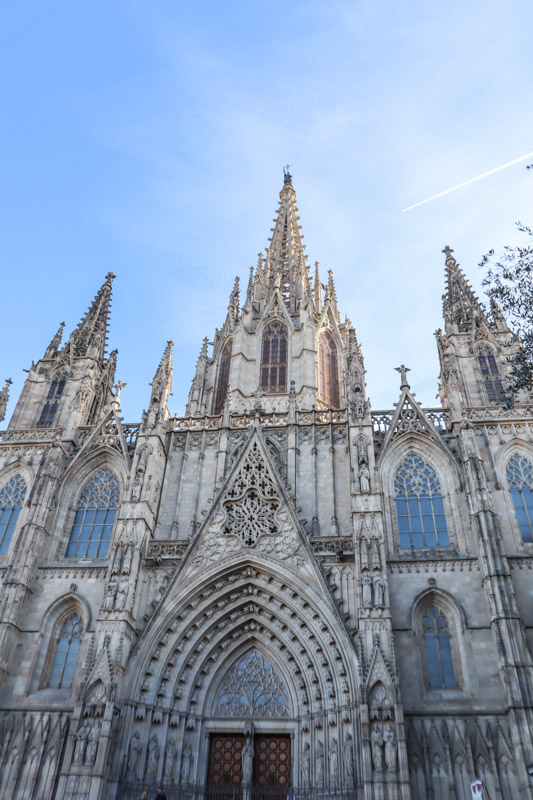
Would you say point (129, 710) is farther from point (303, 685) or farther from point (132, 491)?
point (132, 491)

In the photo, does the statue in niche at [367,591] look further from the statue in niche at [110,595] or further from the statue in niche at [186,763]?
the statue in niche at [110,595]

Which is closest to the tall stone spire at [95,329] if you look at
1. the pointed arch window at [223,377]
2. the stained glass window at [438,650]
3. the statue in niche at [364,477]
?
the pointed arch window at [223,377]

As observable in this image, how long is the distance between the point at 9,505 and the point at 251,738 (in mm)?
13157

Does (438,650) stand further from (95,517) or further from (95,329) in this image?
(95,329)

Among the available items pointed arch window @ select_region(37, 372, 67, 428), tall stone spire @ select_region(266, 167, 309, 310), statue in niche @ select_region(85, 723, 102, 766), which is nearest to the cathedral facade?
statue in niche @ select_region(85, 723, 102, 766)

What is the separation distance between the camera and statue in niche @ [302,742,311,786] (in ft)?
53.6

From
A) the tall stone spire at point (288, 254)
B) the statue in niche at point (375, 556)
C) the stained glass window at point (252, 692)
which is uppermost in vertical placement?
the tall stone spire at point (288, 254)

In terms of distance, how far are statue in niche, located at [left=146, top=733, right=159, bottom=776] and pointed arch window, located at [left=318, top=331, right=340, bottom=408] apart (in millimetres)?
15550

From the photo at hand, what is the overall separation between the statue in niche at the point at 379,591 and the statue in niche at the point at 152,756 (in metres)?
7.67

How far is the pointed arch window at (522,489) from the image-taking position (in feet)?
66.4

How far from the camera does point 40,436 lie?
25.4 meters

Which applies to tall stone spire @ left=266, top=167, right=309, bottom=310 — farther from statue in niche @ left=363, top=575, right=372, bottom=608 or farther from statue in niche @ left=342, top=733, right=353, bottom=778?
statue in niche @ left=342, top=733, right=353, bottom=778

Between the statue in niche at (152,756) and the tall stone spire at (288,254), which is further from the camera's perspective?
the tall stone spire at (288,254)

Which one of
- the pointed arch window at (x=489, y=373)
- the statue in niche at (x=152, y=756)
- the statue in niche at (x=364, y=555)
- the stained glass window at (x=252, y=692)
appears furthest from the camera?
the pointed arch window at (x=489, y=373)
